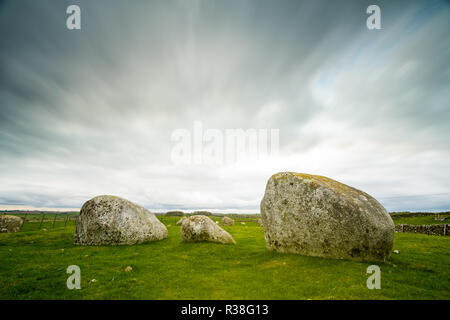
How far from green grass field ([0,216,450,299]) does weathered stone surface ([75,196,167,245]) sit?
4.05 meters

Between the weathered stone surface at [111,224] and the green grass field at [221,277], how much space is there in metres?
4.05

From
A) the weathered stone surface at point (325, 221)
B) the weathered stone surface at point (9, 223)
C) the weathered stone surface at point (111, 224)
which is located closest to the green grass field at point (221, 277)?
the weathered stone surface at point (325, 221)

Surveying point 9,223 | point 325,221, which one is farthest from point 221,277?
point 9,223

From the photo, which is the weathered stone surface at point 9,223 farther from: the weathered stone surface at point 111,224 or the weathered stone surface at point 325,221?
the weathered stone surface at point 325,221

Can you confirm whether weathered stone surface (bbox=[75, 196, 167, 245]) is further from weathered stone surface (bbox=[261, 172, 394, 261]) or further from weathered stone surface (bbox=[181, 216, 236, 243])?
weathered stone surface (bbox=[261, 172, 394, 261])

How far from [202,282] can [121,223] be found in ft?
45.0

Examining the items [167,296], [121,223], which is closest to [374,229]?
[167,296]

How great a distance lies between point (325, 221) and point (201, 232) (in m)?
11.3

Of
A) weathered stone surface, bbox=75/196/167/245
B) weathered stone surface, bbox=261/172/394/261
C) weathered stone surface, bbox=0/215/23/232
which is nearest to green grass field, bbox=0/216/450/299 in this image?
weathered stone surface, bbox=261/172/394/261

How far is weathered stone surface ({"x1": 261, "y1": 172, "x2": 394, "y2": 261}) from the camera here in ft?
38.6

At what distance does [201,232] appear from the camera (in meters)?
19.4
